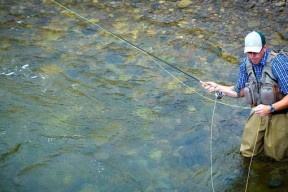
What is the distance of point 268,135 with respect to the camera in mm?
4770

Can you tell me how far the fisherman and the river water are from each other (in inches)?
15.6

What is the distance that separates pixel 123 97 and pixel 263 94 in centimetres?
292

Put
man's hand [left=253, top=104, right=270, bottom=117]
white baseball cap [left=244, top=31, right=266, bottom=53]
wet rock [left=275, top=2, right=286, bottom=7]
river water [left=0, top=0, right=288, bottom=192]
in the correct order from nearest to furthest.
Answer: white baseball cap [left=244, top=31, right=266, bottom=53] → man's hand [left=253, top=104, right=270, bottom=117] → river water [left=0, top=0, right=288, bottom=192] → wet rock [left=275, top=2, right=286, bottom=7]

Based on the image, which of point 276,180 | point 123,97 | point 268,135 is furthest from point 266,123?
point 123,97

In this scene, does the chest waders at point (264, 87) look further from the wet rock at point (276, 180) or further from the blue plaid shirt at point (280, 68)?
the wet rock at point (276, 180)

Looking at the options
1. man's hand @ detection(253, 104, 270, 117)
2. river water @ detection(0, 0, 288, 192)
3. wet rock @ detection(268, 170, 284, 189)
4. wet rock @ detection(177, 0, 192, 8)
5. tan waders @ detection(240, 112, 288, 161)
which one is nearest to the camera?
man's hand @ detection(253, 104, 270, 117)

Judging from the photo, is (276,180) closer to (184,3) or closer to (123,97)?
(123,97)

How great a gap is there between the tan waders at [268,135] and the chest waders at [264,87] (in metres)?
0.29

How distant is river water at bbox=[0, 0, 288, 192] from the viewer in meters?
5.30

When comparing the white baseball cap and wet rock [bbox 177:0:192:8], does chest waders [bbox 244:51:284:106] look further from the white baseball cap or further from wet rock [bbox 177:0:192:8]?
wet rock [bbox 177:0:192:8]

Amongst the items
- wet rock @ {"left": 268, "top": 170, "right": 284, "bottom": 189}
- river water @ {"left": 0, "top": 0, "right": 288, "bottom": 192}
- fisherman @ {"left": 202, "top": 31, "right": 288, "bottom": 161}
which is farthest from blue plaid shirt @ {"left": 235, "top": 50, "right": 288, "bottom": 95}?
river water @ {"left": 0, "top": 0, "right": 288, "bottom": 192}

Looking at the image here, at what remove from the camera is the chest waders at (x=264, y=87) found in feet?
14.0

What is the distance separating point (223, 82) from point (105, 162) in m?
2.66

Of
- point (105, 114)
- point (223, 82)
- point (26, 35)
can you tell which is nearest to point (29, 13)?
point (26, 35)
